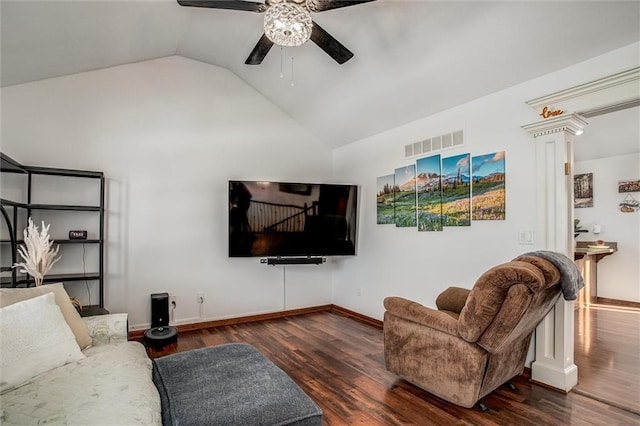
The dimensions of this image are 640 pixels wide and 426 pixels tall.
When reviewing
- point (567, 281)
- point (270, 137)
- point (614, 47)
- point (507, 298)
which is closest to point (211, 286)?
point (270, 137)

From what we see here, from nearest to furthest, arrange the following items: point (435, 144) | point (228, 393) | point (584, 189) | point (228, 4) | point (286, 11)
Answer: point (228, 393), point (286, 11), point (228, 4), point (435, 144), point (584, 189)

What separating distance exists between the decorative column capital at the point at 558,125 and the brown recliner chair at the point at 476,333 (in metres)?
1.16

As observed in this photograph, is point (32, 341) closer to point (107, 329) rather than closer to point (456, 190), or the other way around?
point (107, 329)

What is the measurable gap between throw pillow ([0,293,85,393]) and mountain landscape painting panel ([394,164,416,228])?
3.21 metres

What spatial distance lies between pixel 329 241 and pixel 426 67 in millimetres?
2331

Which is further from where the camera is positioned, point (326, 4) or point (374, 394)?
point (374, 394)

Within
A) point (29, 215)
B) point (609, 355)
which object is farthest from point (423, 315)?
point (29, 215)

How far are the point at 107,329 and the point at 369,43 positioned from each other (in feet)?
10.3

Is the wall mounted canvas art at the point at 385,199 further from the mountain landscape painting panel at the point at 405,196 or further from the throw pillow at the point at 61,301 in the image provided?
the throw pillow at the point at 61,301

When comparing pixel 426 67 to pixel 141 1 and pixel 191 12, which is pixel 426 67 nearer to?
pixel 191 12

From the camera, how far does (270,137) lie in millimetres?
4664

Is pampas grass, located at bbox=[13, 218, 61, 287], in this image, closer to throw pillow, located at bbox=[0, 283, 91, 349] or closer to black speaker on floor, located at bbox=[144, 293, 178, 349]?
throw pillow, located at bbox=[0, 283, 91, 349]

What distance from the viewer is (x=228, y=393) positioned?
1506mm

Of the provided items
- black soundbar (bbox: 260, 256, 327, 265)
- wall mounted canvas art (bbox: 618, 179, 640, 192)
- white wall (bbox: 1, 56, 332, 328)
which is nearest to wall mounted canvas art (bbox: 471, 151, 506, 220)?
black soundbar (bbox: 260, 256, 327, 265)
